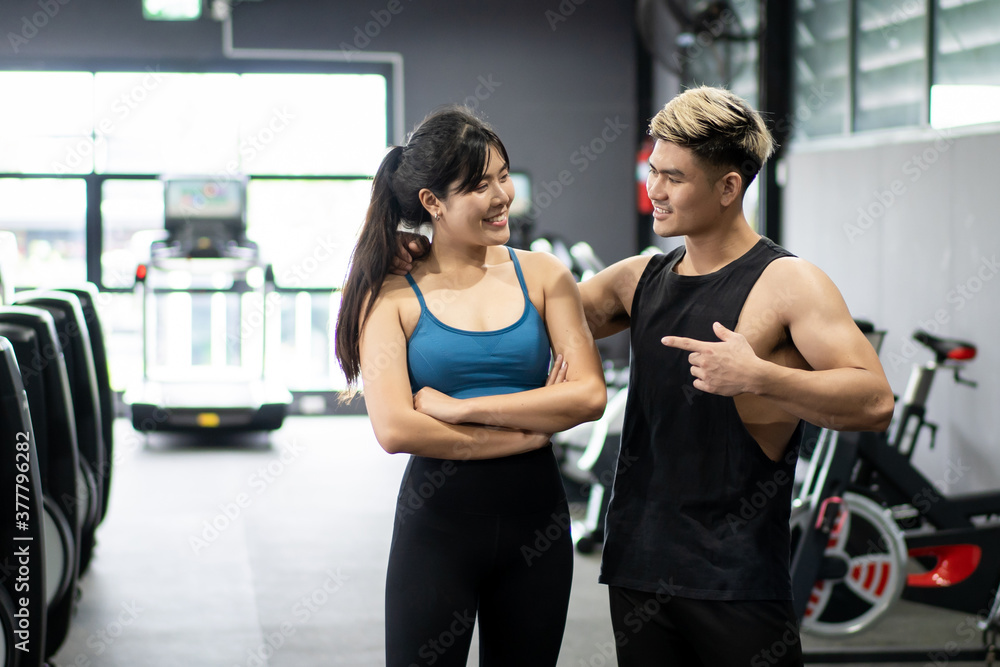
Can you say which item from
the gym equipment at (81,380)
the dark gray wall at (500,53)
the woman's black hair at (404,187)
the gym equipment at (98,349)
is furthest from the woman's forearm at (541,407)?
the dark gray wall at (500,53)

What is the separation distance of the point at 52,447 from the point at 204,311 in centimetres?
577

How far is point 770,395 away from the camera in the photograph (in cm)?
144

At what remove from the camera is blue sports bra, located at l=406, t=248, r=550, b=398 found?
1.69 metres

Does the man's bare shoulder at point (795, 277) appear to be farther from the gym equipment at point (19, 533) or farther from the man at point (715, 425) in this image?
the gym equipment at point (19, 533)

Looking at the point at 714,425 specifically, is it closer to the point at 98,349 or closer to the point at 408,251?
the point at 408,251

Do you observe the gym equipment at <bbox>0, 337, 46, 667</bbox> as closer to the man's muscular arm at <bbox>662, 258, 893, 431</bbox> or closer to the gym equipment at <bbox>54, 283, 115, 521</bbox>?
Answer: the man's muscular arm at <bbox>662, 258, 893, 431</bbox>

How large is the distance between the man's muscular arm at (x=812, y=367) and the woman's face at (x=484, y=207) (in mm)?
395

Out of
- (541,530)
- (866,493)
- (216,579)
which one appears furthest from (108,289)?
(541,530)

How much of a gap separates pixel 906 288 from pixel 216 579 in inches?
138

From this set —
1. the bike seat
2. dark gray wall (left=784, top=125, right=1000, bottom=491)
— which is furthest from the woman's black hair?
dark gray wall (left=784, top=125, right=1000, bottom=491)

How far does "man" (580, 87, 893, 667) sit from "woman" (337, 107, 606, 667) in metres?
0.15

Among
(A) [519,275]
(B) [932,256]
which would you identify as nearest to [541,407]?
(A) [519,275]

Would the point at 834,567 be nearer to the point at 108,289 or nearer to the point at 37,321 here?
the point at 37,321

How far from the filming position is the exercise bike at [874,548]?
130 inches
